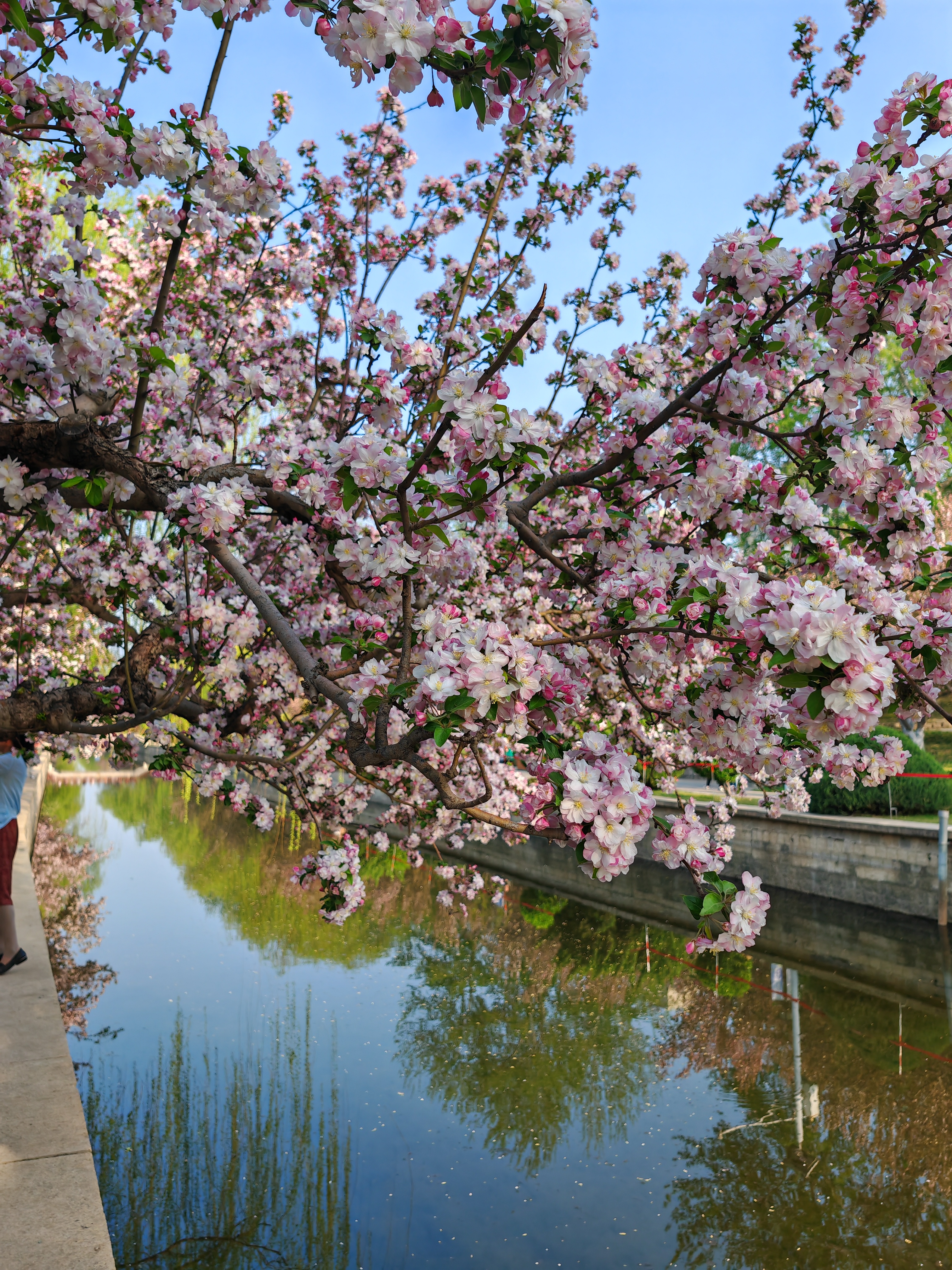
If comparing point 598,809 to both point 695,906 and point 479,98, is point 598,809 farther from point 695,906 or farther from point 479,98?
point 479,98

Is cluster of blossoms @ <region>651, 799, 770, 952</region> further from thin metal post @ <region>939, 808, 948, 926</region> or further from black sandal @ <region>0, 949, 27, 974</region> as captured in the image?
thin metal post @ <region>939, 808, 948, 926</region>

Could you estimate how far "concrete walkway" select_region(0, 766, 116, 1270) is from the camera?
310cm

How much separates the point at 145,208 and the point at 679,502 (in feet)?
18.8

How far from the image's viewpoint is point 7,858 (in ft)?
20.8

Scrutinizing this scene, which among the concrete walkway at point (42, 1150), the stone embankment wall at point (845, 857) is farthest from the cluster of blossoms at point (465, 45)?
the stone embankment wall at point (845, 857)

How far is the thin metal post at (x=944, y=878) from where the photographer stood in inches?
423

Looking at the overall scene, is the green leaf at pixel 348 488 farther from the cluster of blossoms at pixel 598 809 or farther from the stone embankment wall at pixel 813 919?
the stone embankment wall at pixel 813 919

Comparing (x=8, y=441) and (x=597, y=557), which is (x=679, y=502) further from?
(x=8, y=441)

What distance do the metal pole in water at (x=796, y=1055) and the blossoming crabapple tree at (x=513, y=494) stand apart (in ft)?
8.40

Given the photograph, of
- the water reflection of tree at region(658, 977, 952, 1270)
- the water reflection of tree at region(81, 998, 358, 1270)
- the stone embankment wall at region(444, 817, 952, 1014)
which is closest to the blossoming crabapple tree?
the water reflection of tree at region(81, 998, 358, 1270)

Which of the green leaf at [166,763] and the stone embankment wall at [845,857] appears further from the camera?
the stone embankment wall at [845,857]

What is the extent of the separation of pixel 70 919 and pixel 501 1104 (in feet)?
24.4

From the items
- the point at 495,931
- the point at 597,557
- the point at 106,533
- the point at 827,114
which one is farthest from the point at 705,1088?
the point at 827,114

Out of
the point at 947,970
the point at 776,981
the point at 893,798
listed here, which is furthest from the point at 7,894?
the point at 893,798
